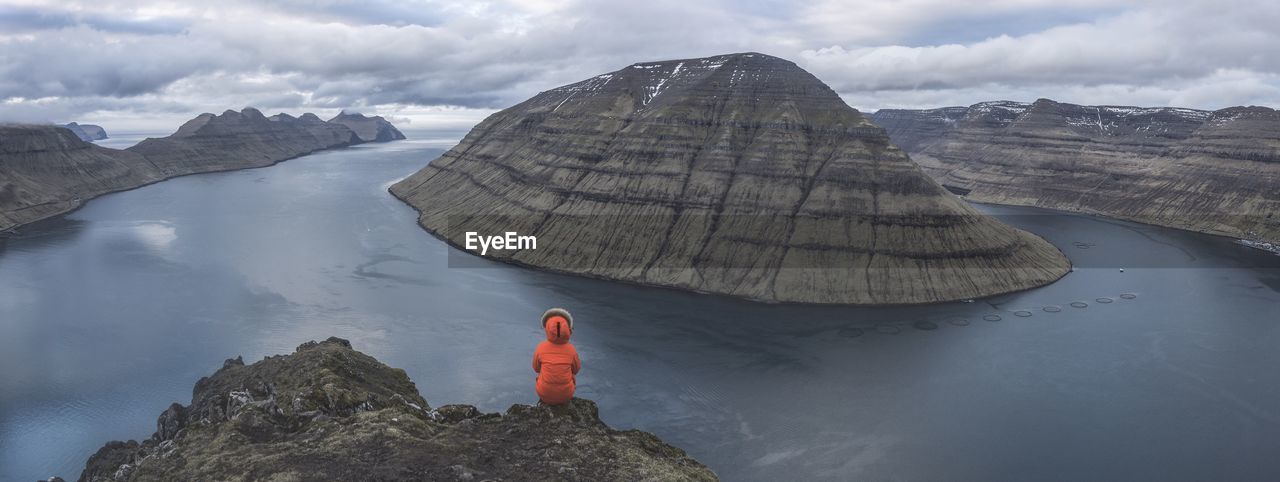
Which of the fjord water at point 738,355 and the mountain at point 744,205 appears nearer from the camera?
the fjord water at point 738,355

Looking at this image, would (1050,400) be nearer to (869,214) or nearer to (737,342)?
(737,342)

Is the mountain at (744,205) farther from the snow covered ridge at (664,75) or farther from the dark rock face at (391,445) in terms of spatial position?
the dark rock face at (391,445)

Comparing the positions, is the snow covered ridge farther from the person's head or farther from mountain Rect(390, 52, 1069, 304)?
the person's head

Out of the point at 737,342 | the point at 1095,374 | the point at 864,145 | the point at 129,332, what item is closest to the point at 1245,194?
the point at 864,145

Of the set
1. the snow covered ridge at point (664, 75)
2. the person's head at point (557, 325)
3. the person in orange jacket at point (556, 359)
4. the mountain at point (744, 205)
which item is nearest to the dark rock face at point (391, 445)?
the person in orange jacket at point (556, 359)

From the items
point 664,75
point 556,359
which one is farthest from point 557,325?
point 664,75

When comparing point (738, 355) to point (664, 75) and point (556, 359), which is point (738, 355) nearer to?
point (556, 359)
